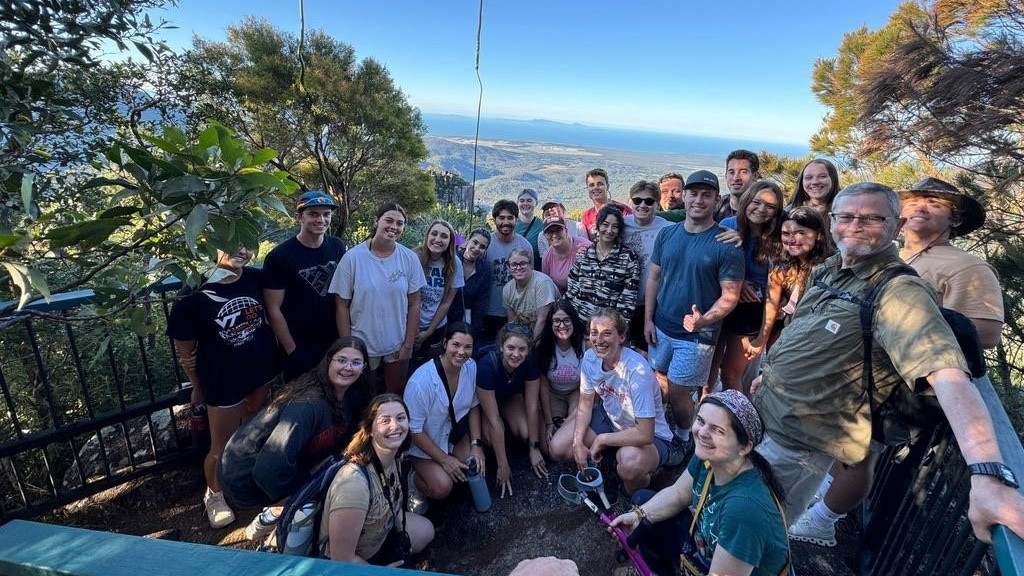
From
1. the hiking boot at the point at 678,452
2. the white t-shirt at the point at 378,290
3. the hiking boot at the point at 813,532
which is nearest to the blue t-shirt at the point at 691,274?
the hiking boot at the point at 678,452

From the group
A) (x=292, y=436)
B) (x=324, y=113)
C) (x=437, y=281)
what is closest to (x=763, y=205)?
(x=437, y=281)

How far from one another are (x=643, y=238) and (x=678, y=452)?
5.77ft

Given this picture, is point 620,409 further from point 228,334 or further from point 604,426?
point 228,334

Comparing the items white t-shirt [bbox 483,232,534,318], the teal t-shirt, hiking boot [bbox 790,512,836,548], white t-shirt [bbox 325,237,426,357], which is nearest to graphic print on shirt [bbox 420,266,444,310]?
white t-shirt [bbox 325,237,426,357]

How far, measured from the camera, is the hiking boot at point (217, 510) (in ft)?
10.0

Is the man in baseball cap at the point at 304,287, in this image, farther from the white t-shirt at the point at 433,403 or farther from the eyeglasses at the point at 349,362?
the white t-shirt at the point at 433,403

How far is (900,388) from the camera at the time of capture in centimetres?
183

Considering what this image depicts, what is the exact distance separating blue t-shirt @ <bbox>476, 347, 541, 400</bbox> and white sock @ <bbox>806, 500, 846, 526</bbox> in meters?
1.88

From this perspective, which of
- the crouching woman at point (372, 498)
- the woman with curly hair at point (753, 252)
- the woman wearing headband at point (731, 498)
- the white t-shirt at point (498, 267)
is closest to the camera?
the woman wearing headband at point (731, 498)

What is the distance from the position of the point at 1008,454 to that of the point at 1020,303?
17.8 ft

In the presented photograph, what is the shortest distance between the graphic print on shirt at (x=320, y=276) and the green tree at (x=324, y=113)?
53.6 ft

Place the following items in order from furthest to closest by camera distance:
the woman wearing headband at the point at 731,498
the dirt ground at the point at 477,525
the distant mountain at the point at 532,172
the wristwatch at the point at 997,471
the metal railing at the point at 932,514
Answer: the distant mountain at the point at 532,172 → the dirt ground at the point at 477,525 → the woman wearing headband at the point at 731,498 → the metal railing at the point at 932,514 → the wristwatch at the point at 997,471

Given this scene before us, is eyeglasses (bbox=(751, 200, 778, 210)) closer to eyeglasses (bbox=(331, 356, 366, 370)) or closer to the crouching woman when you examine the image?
the crouching woman

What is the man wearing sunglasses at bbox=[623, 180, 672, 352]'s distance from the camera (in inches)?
153
